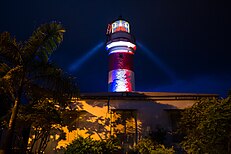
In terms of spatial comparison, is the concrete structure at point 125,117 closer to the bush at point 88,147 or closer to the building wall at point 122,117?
the building wall at point 122,117

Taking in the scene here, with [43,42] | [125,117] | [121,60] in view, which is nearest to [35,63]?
[43,42]

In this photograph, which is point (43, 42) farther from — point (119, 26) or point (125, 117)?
point (119, 26)

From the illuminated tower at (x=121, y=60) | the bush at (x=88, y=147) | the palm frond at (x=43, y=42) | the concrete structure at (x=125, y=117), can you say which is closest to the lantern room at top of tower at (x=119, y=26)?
the illuminated tower at (x=121, y=60)

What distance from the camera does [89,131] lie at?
1423 cm

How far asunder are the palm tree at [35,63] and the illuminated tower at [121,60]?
16815mm

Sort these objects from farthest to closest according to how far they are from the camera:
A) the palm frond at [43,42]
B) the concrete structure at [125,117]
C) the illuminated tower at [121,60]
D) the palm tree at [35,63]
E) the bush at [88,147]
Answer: the illuminated tower at [121,60], the concrete structure at [125,117], the bush at [88,147], the palm frond at [43,42], the palm tree at [35,63]

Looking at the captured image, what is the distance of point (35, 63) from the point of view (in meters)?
7.96

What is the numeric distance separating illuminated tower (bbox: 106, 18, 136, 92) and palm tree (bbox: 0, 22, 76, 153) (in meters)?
16.8

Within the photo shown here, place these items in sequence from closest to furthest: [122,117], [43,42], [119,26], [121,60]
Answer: [43,42]
[122,117]
[121,60]
[119,26]

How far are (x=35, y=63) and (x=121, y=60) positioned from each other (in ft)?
62.7

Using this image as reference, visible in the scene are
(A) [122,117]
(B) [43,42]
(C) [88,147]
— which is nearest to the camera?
(B) [43,42]

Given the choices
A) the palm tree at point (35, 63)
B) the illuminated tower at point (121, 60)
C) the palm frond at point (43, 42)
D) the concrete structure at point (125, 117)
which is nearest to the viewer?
the palm tree at point (35, 63)

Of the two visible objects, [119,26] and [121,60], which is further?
[119,26]

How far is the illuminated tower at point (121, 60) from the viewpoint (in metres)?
25.2
